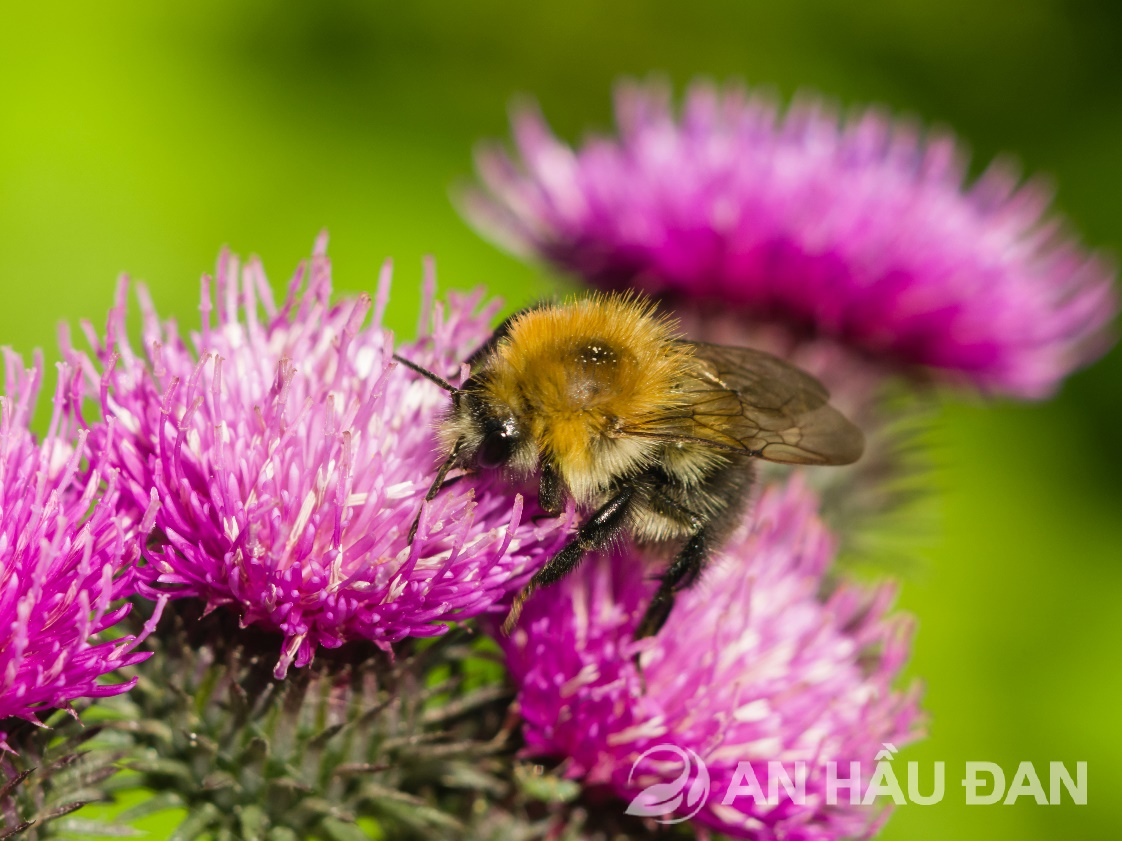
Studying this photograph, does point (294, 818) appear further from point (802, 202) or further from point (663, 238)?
point (802, 202)

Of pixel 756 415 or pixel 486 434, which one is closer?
pixel 486 434

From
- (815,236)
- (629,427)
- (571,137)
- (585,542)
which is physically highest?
(571,137)

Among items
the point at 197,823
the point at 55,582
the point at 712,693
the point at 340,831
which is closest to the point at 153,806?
the point at 197,823

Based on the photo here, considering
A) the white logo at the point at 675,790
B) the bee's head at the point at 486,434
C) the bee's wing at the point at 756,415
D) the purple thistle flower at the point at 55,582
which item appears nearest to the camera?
the purple thistle flower at the point at 55,582

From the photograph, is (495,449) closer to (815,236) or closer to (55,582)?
(55,582)

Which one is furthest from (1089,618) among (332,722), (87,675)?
(87,675)

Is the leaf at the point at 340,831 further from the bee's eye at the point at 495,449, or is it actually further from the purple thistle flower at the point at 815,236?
the purple thistle flower at the point at 815,236

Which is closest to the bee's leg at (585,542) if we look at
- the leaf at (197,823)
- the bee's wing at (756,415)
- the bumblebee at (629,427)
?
the bumblebee at (629,427)
